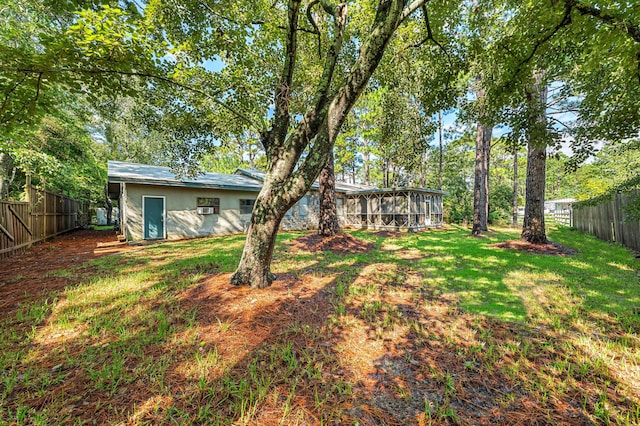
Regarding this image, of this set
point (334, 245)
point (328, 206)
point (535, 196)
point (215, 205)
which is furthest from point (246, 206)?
point (535, 196)

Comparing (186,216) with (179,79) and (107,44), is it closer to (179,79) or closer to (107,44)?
(179,79)

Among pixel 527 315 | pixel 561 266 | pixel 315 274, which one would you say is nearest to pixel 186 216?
pixel 315 274

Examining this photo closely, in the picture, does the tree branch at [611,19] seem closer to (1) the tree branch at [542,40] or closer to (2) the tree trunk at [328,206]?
(1) the tree branch at [542,40]

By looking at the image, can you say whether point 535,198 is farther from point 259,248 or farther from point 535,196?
point 259,248

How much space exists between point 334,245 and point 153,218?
8.53 meters

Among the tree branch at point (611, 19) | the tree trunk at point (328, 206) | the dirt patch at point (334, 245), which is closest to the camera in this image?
the tree branch at point (611, 19)

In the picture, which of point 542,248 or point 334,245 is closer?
point 542,248

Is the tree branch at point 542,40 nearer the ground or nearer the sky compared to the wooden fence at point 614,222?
nearer the sky

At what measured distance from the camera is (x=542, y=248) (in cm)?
746

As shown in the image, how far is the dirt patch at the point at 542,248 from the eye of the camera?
7.09 metres

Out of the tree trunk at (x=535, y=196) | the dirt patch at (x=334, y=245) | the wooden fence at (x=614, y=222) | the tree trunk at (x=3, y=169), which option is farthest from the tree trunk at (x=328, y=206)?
the tree trunk at (x=3, y=169)

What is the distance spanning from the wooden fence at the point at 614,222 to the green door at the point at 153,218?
50.6ft

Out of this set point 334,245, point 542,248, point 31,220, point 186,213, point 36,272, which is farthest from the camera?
point 186,213

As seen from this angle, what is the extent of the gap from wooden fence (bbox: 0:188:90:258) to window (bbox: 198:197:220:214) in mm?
5474
